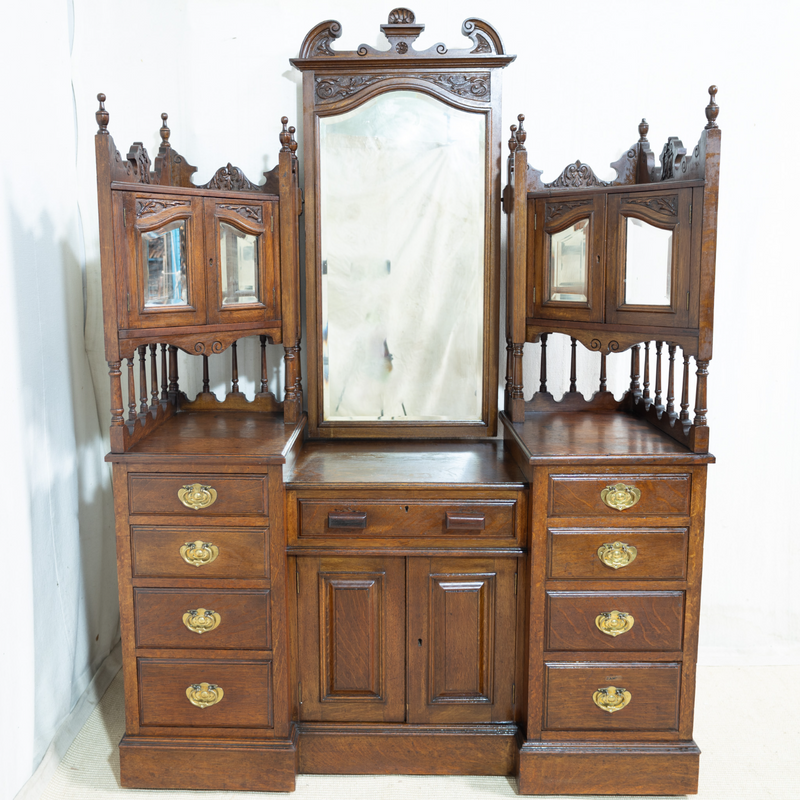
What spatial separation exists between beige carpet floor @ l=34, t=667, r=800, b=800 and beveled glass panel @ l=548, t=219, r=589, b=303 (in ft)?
5.10

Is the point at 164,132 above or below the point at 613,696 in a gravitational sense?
above

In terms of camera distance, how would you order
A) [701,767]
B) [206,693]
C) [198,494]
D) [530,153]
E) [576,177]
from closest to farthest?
[198,494]
[206,693]
[701,767]
[576,177]
[530,153]

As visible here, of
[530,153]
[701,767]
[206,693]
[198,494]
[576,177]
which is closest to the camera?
[198,494]

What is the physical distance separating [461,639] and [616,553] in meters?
0.55

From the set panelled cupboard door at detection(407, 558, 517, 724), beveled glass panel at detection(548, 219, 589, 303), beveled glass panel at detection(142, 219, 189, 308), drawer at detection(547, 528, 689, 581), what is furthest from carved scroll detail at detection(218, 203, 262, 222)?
drawer at detection(547, 528, 689, 581)

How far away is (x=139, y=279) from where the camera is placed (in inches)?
88.9

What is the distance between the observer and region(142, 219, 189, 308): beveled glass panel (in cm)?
229

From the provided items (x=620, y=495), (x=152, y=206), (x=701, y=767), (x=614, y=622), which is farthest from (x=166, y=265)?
(x=701, y=767)

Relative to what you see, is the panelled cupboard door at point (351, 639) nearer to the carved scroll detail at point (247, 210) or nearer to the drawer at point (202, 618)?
the drawer at point (202, 618)

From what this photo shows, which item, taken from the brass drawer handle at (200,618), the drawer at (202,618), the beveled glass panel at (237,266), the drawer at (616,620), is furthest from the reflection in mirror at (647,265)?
the brass drawer handle at (200,618)

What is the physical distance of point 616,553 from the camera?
2271 millimetres

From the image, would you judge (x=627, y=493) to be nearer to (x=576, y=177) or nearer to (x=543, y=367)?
(x=543, y=367)

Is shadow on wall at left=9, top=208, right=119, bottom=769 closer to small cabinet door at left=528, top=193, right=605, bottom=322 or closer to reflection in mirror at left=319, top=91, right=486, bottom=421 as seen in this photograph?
reflection in mirror at left=319, top=91, right=486, bottom=421

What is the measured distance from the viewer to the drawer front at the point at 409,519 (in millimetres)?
2316
